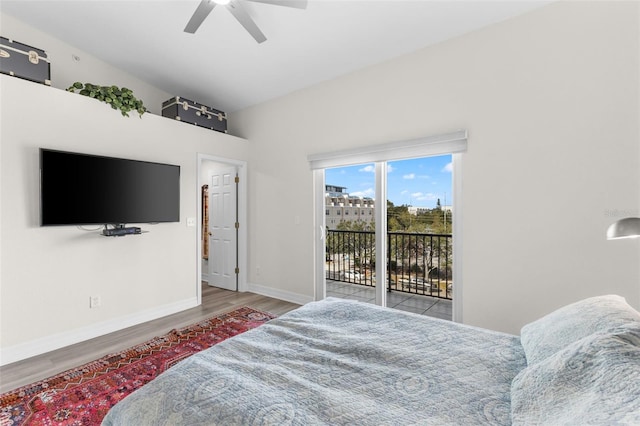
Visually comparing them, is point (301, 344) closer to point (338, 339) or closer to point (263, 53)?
point (338, 339)

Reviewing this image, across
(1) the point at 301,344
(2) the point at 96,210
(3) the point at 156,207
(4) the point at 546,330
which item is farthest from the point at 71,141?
(4) the point at 546,330

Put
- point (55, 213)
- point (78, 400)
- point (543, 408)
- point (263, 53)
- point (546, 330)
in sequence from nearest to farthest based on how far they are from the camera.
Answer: point (543, 408), point (546, 330), point (78, 400), point (55, 213), point (263, 53)

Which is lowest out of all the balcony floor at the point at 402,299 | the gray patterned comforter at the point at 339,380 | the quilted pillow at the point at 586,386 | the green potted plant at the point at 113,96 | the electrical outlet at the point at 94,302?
the balcony floor at the point at 402,299

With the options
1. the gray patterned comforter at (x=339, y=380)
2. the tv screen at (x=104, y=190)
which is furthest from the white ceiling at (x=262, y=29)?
the gray patterned comforter at (x=339, y=380)

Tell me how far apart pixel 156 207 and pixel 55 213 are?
3.01 ft

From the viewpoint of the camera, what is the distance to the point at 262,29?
117 inches

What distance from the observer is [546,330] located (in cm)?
127

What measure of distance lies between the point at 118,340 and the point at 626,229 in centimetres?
379

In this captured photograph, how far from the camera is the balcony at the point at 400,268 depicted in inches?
132

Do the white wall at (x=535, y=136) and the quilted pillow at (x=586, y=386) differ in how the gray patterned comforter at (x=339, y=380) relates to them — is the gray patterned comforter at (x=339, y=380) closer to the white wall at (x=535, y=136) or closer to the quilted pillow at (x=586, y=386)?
the quilted pillow at (x=586, y=386)

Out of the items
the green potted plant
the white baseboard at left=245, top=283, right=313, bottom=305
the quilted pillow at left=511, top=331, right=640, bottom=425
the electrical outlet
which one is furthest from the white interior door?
the quilted pillow at left=511, top=331, right=640, bottom=425

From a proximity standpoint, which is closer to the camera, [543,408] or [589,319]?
[543,408]

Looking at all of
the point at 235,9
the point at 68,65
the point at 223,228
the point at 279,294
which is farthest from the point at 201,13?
the point at 279,294

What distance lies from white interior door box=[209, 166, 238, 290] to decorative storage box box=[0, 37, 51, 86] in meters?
2.36
